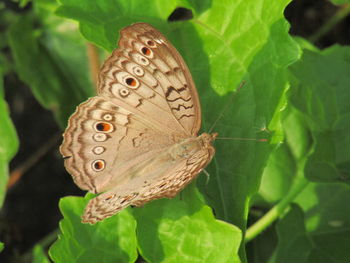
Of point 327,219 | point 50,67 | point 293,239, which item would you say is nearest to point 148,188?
point 293,239

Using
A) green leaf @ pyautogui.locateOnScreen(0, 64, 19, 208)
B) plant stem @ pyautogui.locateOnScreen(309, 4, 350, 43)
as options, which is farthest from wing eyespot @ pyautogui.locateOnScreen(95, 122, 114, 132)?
plant stem @ pyautogui.locateOnScreen(309, 4, 350, 43)

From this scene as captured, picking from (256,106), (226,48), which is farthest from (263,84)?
(226,48)

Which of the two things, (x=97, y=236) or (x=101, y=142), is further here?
(x=101, y=142)

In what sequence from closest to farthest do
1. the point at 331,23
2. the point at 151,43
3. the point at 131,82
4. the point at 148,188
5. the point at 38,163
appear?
the point at 148,188 → the point at 151,43 → the point at 131,82 → the point at 331,23 → the point at 38,163

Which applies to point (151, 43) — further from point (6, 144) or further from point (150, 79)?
point (6, 144)

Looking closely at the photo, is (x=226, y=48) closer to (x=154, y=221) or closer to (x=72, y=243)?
(x=154, y=221)

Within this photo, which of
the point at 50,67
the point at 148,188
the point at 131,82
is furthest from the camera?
the point at 50,67

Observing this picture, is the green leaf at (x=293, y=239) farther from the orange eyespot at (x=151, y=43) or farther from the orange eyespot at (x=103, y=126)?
the orange eyespot at (x=151, y=43)
